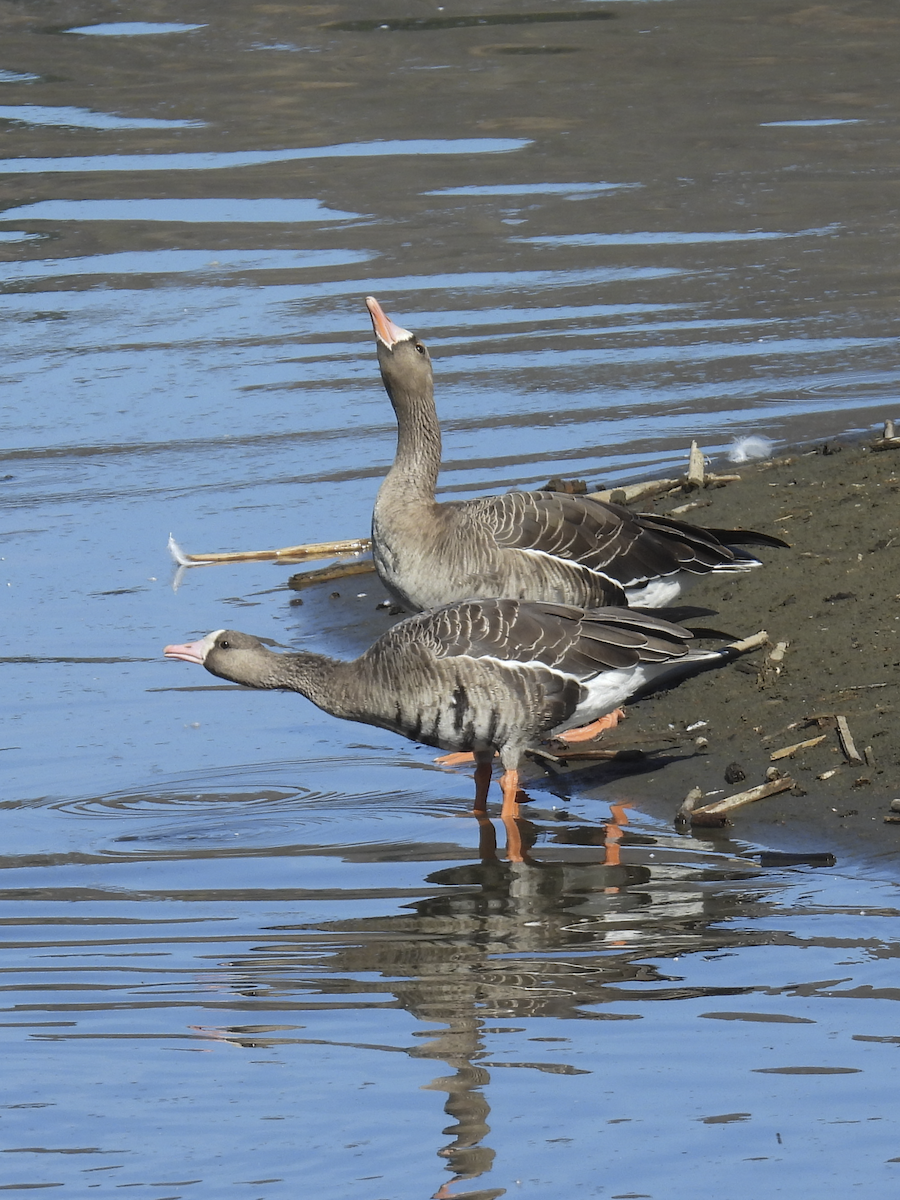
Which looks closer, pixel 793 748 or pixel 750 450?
pixel 793 748

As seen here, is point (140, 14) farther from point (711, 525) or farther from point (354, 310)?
point (711, 525)

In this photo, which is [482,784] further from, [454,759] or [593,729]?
[593,729]

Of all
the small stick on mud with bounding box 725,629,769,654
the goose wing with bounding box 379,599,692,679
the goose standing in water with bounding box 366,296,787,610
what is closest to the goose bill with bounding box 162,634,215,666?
the goose wing with bounding box 379,599,692,679

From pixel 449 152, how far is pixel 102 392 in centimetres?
628

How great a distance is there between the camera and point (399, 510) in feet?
28.7

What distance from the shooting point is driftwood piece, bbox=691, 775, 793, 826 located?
23.7 ft

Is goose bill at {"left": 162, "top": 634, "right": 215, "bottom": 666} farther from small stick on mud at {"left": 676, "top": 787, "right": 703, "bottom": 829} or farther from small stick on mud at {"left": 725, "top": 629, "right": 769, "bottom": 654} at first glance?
small stick on mud at {"left": 725, "top": 629, "right": 769, "bottom": 654}

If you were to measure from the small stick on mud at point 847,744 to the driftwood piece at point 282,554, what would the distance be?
3657mm

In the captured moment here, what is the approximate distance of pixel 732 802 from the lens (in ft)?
23.8

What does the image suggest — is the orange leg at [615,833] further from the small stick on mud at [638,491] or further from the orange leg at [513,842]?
the small stick on mud at [638,491]

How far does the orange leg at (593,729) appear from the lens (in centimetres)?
837

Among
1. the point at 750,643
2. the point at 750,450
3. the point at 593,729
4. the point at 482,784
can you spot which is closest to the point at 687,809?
the point at 482,784

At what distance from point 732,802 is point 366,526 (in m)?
4.34

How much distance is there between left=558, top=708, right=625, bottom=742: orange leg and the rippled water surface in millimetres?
439
